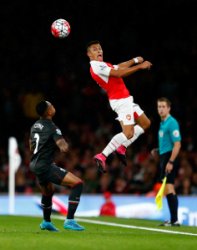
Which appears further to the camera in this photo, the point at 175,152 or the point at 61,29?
the point at 175,152

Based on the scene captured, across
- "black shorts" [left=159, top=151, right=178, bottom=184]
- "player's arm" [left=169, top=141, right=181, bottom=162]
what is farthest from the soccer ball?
"black shorts" [left=159, top=151, right=178, bottom=184]

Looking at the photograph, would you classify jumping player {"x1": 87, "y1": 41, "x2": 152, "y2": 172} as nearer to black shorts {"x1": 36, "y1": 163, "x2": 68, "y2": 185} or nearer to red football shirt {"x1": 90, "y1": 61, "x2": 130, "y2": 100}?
red football shirt {"x1": 90, "y1": 61, "x2": 130, "y2": 100}

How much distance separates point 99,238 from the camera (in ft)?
41.4

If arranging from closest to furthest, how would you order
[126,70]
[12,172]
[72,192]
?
[72,192] → [126,70] → [12,172]

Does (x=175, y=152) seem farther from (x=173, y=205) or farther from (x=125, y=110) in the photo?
(x=125, y=110)

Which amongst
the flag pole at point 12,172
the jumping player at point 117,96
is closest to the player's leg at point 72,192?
the jumping player at point 117,96

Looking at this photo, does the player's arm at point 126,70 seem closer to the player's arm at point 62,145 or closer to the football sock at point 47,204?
the player's arm at point 62,145

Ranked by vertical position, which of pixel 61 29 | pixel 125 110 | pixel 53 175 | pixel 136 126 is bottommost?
pixel 53 175

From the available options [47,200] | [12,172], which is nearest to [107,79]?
[47,200]

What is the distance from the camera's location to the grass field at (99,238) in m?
11.6

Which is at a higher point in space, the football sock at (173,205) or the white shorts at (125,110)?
the white shorts at (125,110)

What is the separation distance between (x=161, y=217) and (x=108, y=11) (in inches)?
368

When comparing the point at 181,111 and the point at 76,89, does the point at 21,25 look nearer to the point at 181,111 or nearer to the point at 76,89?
the point at 76,89

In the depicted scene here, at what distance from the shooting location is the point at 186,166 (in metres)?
23.0
